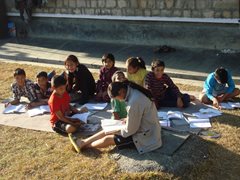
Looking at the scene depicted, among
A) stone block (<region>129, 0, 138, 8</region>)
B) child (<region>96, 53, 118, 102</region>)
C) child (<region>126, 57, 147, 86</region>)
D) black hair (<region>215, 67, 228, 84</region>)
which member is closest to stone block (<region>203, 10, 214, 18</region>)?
stone block (<region>129, 0, 138, 8</region>)

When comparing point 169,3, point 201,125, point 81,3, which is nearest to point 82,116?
point 201,125

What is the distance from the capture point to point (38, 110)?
7324 millimetres

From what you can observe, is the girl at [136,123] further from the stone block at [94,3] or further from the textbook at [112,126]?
the stone block at [94,3]

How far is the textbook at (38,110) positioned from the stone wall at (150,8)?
15.9 feet

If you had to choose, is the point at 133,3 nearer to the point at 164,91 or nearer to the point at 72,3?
the point at 72,3

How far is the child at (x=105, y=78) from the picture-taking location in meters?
7.48

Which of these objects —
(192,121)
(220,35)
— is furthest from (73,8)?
(192,121)

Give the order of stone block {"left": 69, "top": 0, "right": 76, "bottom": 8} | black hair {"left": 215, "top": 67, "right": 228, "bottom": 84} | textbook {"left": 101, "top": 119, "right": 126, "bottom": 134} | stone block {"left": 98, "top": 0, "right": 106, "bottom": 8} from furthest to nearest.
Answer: stone block {"left": 69, "top": 0, "right": 76, "bottom": 8}, stone block {"left": 98, "top": 0, "right": 106, "bottom": 8}, black hair {"left": 215, "top": 67, "right": 228, "bottom": 84}, textbook {"left": 101, "top": 119, "right": 126, "bottom": 134}

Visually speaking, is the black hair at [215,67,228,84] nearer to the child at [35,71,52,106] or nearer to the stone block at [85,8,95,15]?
the child at [35,71,52,106]

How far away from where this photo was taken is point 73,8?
12500 mm

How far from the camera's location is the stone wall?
32.8 feet

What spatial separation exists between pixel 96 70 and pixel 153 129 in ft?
16.3

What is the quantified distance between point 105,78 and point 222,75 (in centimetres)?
210

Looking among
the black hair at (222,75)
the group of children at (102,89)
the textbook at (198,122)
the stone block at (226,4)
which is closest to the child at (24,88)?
the group of children at (102,89)
